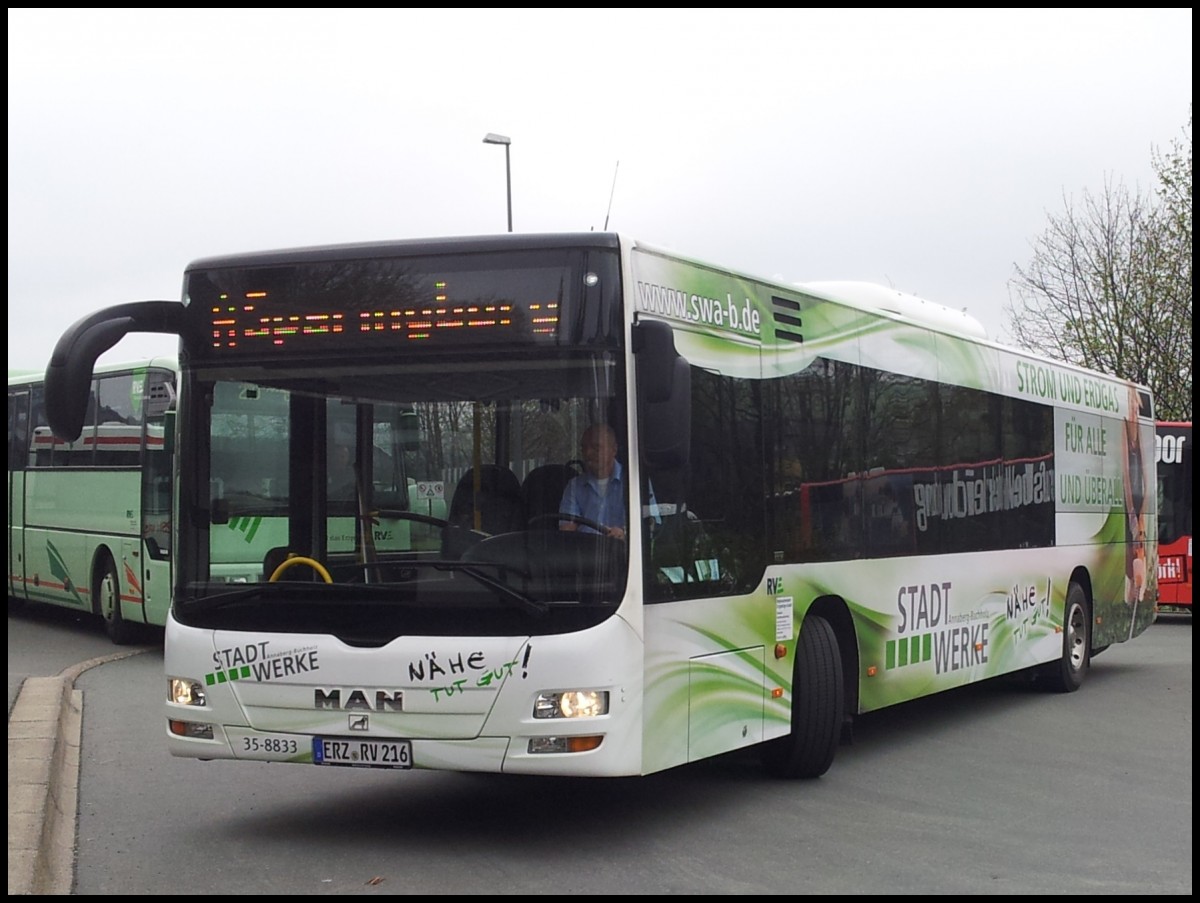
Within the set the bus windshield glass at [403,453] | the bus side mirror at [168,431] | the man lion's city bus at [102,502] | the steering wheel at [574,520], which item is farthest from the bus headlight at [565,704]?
→ the man lion's city bus at [102,502]

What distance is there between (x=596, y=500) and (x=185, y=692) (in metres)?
2.28

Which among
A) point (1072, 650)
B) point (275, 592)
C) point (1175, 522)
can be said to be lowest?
point (1072, 650)

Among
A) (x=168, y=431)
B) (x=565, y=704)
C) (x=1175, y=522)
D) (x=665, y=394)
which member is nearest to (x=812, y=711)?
(x=565, y=704)

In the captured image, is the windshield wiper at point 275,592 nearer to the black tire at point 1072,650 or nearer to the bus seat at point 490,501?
the bus seat at point 490,501

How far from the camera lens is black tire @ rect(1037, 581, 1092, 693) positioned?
15508 mm

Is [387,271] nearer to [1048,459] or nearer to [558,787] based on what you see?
[558,787]

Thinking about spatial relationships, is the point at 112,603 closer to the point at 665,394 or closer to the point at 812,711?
the point at 812,711

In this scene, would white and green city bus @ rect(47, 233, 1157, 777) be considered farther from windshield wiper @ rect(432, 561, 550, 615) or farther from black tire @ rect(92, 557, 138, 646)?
black tire @ rect(92, 557, 138, 646)

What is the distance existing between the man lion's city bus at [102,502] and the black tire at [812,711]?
29.4 feet

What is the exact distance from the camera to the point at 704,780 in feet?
33.5

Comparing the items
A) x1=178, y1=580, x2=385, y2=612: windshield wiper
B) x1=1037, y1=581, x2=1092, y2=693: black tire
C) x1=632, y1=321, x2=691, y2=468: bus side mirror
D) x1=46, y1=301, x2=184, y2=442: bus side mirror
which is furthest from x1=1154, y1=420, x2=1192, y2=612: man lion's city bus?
x1=46, y1=301, x2=184, y2=442: bus side mirror

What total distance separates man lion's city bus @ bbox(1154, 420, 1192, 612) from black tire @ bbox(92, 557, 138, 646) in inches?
Answer: 598

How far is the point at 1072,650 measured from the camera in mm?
15734

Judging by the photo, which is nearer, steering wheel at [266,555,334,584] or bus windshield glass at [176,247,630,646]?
bus windshield glass at [176,247,630,646]
